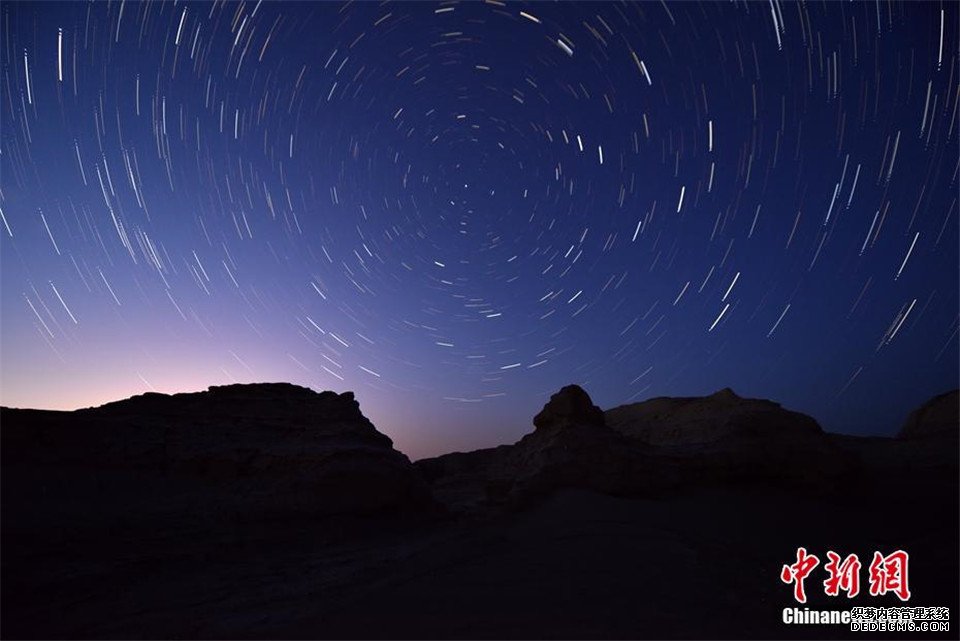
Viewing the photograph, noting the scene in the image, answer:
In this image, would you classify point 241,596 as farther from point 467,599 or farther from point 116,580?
point 467,599

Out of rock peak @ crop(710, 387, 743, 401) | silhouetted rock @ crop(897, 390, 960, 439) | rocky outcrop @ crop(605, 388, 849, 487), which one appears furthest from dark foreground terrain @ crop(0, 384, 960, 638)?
rock peak @ crop(710, 387, 743, 401)

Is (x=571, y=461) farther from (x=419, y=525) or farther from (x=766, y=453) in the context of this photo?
(x=766, y=453)

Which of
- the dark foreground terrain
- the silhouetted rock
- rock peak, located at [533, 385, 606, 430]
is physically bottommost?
the dark foreground terrain

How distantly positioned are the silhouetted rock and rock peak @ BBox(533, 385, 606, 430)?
20.6 m

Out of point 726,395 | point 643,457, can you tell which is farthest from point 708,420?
Result: point 643,457

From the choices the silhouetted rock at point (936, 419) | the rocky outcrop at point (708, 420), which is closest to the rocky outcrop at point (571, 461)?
the rocky outcrop at point (708, 420)

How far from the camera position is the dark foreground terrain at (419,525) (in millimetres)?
9211

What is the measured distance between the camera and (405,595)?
9.95 m

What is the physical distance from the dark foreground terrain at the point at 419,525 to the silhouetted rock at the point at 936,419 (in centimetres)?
49

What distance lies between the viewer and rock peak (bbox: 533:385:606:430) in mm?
23797

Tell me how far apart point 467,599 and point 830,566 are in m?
8.85

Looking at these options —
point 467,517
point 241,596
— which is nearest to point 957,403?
point 467,517

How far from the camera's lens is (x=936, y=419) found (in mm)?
30734

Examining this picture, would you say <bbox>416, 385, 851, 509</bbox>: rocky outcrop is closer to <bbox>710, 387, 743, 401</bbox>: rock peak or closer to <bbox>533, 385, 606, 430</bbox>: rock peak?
<bbox>533, 385, 606, 430</bbox>: rock peak
